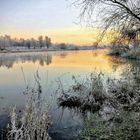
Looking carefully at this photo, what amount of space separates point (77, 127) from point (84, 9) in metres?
5.33

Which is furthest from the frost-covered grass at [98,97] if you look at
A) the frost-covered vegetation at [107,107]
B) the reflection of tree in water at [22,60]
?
the reflection of tree in water at [22,60]

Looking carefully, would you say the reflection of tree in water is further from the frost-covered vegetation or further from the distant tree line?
the distant tree line

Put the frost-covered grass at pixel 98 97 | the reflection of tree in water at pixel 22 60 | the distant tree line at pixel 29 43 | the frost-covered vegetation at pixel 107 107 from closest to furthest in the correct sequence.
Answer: the frost-covered vegetation at pixel 107 107, the frost-covered grass at pixel 98 97, the reflection of tree in water at pixel 22 60, the distant tree line at pixel 29 43

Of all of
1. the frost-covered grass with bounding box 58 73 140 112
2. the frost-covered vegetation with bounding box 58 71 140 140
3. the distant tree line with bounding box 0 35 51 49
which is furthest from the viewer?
the distant tree line with bounding box 0 35 51 49

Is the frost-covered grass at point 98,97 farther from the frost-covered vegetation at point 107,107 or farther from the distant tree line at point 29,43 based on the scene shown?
the distant tree line at point 29,43

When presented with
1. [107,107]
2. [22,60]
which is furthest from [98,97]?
[22,60]

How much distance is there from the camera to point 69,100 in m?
11.6

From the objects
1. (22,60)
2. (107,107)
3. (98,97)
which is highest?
(98,97)

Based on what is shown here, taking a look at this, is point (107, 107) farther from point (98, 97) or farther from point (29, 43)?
point (29, 43)

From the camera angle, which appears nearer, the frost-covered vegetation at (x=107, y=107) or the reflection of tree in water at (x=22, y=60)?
the frost-covered vegetation at (x=107, y=107)

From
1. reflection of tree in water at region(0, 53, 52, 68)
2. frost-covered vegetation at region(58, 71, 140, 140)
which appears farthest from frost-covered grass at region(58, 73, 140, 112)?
reflection of tree in water at region(0, 53, 52, 68)

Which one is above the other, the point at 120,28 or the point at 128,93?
the point at 120,28

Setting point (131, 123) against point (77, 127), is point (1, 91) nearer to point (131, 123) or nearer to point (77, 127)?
point (77, 127)

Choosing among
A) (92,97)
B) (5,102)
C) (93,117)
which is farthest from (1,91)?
(93,117)
